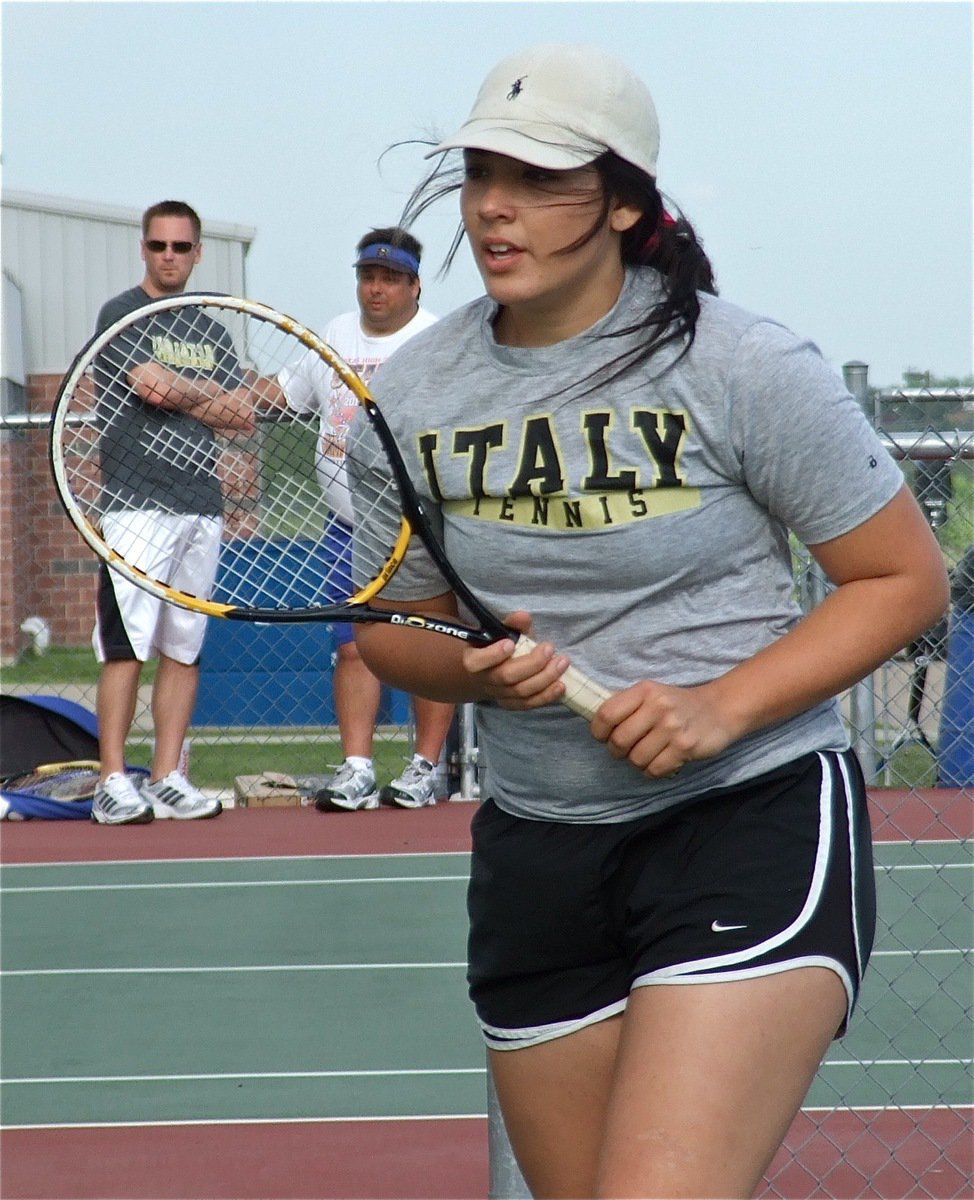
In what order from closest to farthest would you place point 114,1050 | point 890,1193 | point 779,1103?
point 779,1103 < point 890,1193 < point 114,1050

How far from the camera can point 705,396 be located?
2.30 metres

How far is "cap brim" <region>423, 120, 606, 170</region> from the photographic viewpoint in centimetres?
228

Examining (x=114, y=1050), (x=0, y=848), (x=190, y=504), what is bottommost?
(x=0, y=848)

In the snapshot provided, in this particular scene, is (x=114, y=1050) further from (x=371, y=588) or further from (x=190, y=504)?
(x=371, y=588)

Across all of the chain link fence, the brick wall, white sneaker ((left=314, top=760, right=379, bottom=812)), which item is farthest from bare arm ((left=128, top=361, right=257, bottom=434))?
the brick wall

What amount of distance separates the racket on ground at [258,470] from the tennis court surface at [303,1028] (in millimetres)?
1316

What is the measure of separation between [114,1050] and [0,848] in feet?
9.63

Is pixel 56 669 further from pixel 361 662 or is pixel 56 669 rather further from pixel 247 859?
pixel 361 662

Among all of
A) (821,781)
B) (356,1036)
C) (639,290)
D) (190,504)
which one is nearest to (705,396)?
(639,290)

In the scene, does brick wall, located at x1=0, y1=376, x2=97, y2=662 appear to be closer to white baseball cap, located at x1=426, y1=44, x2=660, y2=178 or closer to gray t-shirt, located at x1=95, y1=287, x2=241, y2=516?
gray t-shirt, located at x1=95, y1=287, x2=241, y2=516

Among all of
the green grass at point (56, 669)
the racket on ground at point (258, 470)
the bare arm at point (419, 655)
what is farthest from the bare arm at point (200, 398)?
the green grass at point (56, 669)

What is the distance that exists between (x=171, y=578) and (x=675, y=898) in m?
3.24

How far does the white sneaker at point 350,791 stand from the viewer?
787 centimetres

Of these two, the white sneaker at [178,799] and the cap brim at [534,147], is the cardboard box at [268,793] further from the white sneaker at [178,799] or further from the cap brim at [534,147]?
the cap brim at [534,147]
